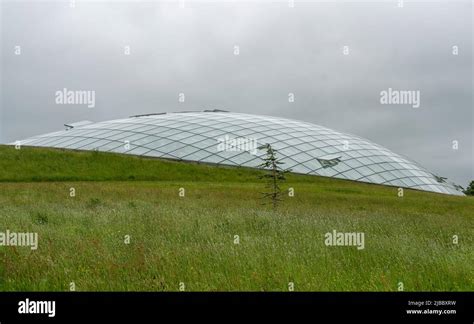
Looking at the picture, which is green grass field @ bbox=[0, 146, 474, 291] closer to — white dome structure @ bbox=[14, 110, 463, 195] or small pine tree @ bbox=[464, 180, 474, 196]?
white dome structure @ bbox=[14, 110, 463, 195]

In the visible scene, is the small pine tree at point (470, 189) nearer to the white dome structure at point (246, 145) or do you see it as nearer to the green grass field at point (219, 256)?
the white dome structure at point (246, 145)

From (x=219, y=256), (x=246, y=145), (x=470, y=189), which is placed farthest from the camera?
(x=470, y=189)

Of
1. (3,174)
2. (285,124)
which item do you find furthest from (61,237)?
(285,124)

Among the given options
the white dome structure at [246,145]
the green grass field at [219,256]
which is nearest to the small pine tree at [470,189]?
the white dome structure at [246,145]

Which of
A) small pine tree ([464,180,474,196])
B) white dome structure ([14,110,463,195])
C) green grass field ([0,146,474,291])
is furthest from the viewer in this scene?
small pine tree ([464,180,474,196])

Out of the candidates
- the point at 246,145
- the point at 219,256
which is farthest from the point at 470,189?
the point at 219,256

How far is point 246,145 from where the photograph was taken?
185 ft

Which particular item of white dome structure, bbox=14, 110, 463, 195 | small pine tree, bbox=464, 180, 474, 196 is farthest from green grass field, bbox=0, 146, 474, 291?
small pine tree, bbox=464, 180, 474, 196

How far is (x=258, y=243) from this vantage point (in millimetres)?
8133

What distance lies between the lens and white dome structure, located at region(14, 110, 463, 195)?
173 ft

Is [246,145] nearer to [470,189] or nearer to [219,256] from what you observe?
[219,256]

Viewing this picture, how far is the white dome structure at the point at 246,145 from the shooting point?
5288 cm

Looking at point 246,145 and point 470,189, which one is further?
point 470,189

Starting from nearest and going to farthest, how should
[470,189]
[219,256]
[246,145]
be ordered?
1. [219,256]
2. [246,145]
3. [470,189]
